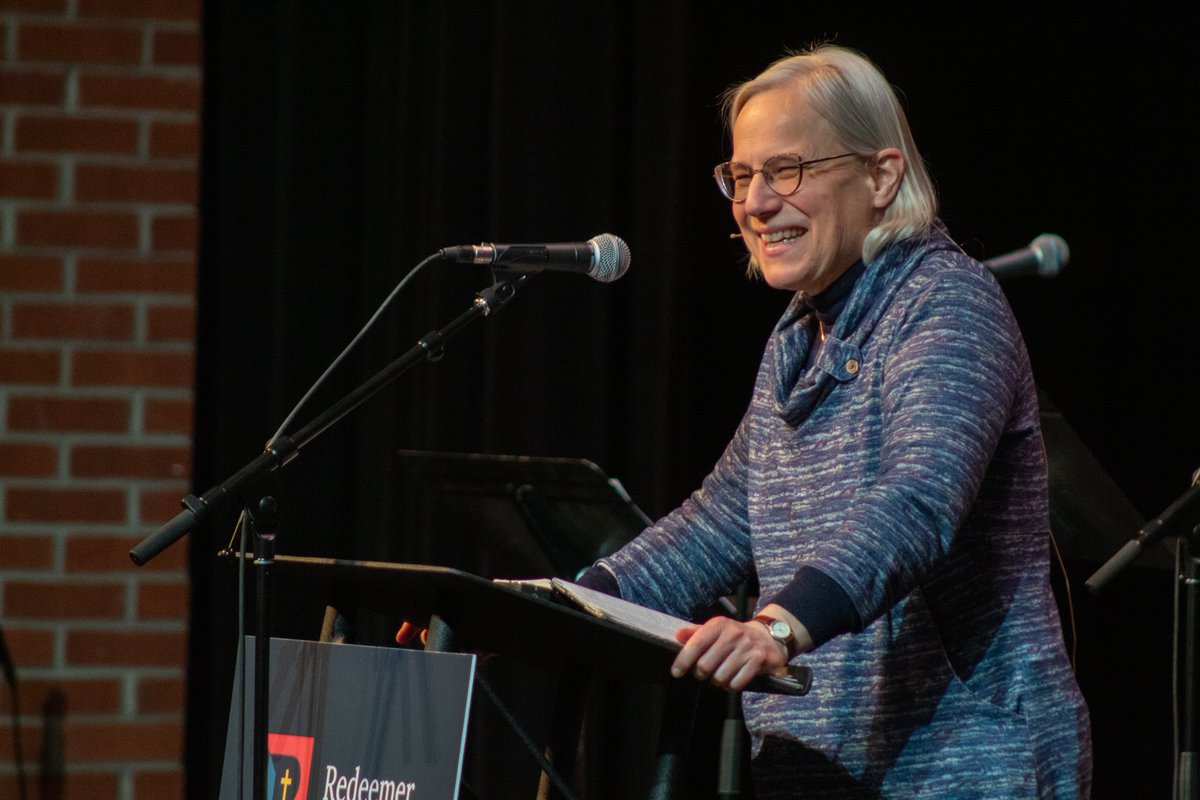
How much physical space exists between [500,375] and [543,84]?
603 mm

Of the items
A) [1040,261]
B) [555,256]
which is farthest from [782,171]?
[1040,261]

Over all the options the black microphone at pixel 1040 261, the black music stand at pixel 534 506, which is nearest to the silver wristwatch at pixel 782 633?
the black microphone at pixel 1040 261

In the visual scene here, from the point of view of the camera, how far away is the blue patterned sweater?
170 cm

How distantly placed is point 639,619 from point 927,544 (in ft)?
1.03

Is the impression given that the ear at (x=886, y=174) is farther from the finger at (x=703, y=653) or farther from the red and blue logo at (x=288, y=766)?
the red and blue logo at (x=288, y=766)

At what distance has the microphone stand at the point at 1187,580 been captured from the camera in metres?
2.15

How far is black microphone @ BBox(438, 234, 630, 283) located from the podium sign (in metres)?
0.51

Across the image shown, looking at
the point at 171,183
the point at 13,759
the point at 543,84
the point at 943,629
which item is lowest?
the point at 13,759

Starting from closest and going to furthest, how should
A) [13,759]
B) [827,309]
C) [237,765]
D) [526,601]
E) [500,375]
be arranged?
1. [526,601]
2. [237,765]
3. [827,309]
4. [13,759]
5. [500,375]

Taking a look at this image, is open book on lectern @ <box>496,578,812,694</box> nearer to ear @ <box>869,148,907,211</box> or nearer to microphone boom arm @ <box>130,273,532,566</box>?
microphone boom arm @ <box>130,273,532,566</box>

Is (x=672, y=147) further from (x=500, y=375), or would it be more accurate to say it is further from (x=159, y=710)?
(x=159, y=710)

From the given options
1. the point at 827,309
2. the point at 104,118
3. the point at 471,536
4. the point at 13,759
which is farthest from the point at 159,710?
the point at 827,309

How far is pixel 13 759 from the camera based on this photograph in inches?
117

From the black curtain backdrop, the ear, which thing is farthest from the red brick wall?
the ear
